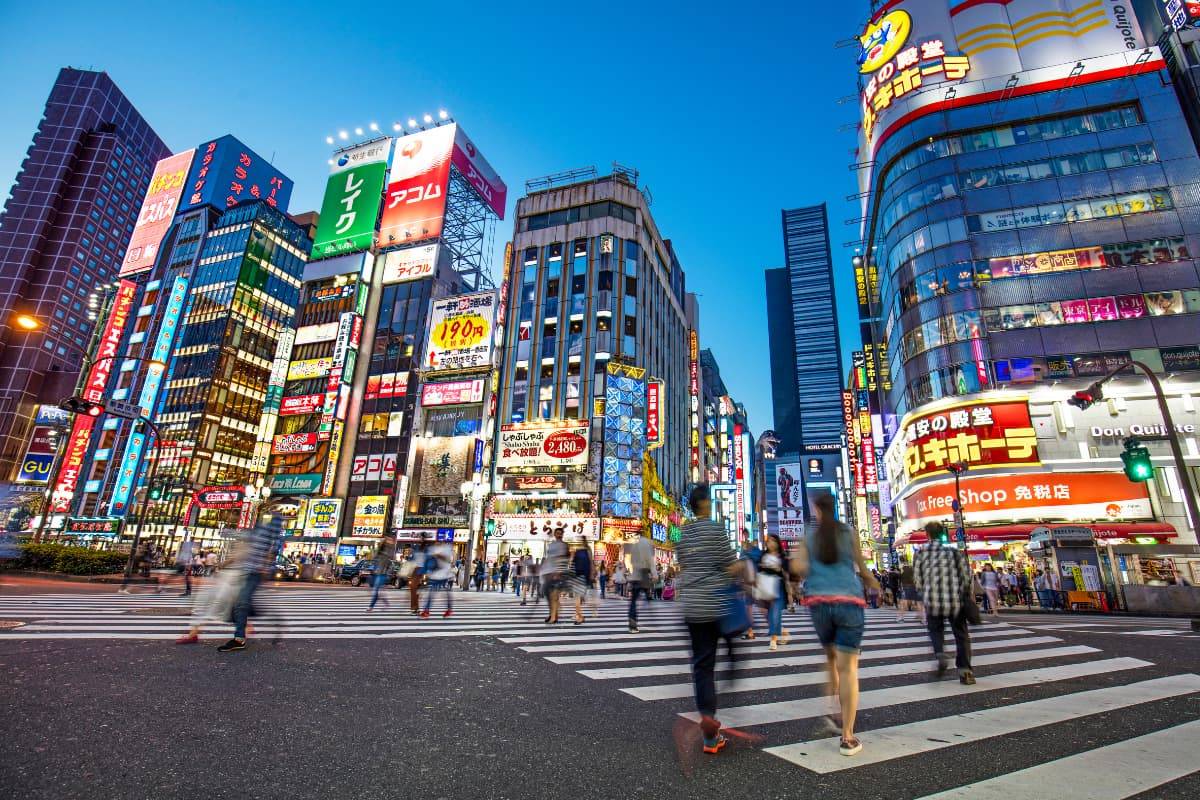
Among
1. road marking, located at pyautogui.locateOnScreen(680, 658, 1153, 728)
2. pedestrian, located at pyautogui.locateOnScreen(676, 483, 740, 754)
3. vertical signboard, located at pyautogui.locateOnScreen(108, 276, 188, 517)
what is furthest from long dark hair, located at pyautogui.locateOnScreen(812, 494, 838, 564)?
→ vertical signboard, located at pyautogui.locateOnScreen(108, 276, 188, 517)

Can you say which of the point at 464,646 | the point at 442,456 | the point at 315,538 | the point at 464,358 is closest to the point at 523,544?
the point at 442,456

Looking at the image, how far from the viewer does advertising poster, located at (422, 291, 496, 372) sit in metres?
47.8

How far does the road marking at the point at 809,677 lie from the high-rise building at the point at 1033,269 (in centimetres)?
1922

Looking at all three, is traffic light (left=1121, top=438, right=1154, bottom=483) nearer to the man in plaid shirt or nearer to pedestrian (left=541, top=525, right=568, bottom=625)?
the man in plaid shirt

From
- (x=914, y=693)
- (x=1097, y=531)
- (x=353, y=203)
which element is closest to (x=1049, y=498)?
(x=1097, y=531)

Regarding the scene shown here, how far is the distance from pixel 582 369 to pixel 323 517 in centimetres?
2694

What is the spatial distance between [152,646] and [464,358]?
42.8m

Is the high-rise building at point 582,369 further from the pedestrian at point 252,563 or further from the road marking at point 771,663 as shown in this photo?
the pedestrian at point 252,563

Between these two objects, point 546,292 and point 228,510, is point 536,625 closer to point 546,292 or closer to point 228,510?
point 546,292

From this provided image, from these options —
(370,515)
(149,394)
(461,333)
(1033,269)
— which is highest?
(461,333)

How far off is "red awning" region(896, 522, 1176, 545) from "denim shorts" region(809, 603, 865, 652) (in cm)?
2389

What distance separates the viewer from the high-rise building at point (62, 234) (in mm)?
86438

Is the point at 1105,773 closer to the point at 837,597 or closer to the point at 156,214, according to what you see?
the point at 837,597

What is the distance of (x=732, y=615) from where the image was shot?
388 centimetres
